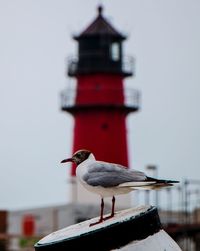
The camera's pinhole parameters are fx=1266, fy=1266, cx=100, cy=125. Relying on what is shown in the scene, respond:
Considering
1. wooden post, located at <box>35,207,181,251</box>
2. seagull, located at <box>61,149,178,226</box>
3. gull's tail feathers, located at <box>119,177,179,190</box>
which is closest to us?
wooden post, located at <box>35,207,181,251</box>

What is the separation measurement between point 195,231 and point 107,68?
1290 cm

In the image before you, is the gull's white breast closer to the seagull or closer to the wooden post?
the seagull

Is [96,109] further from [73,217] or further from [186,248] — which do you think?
[186,248]

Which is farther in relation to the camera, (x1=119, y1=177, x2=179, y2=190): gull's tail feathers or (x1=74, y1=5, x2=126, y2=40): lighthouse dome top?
(x1=74, y1=5, x2=126, y2=40): lighthouse dome top

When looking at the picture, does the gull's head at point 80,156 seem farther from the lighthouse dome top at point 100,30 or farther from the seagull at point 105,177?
the lighthouse dome top at point 100,30

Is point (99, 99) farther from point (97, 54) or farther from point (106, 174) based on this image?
point (106, 174)

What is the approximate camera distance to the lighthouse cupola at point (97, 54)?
1795 inches

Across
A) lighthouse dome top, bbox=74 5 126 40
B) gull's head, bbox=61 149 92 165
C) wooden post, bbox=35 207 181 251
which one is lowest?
wooden post, bbox=35 207 181 251

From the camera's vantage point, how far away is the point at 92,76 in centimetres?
4566

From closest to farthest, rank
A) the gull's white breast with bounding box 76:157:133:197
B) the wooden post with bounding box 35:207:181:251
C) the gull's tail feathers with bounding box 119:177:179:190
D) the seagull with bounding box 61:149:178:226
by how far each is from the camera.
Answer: the wooden post with bounding box 35:207:181:251 < the gull's tail feathers with bounding box 119:177:179:190 < the seagull with bounding box 61:149:178:226 < the gull's white breast with bounding box 76:157:133:197

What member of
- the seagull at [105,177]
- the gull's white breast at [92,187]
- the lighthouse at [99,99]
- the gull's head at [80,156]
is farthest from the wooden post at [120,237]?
the lighthouse at [99,99]

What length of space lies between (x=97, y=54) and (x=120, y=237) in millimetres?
42115

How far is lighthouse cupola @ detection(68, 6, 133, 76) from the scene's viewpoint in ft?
150

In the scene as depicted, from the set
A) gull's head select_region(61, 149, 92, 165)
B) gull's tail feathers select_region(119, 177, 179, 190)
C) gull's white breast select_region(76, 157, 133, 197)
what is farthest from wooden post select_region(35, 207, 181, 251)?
gull's head select_region(61, 149, 92, 165)
